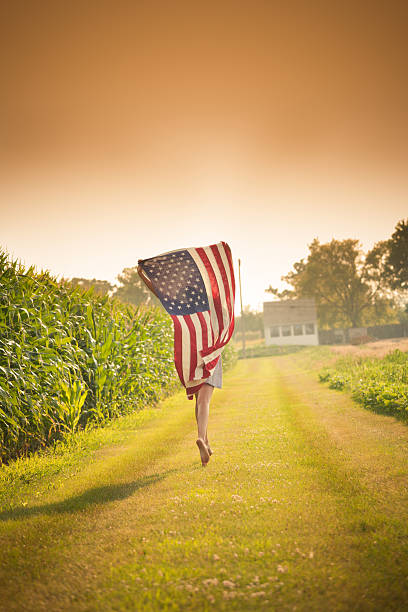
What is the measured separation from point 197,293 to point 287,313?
48.1m

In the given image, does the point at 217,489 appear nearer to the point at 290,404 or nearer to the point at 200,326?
the point at 200,326

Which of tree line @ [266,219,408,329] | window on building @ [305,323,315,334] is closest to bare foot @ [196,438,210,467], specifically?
window on building @ [305,323,315,334]

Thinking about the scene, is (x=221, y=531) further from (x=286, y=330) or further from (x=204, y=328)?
(x=286, y=330)

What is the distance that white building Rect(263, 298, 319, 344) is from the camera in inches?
1992

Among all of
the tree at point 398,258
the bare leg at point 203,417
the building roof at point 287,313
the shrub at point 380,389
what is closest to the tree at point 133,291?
the building roof at point 287,313

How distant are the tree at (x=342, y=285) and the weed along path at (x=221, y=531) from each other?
56.4m

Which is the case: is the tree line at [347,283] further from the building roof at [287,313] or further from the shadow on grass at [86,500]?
the shadow on grass at [86,500]

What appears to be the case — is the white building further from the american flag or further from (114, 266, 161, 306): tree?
the american flag

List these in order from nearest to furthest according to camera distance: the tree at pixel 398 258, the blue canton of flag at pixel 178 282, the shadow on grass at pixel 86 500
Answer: the shadow on grass at pixel 86 500 → the blue canton of flag at pixel 178 282 → the tree at pixel 398 258

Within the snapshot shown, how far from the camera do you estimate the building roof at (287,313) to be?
5156cm

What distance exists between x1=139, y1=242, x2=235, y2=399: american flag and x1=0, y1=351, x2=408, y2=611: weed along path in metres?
1.37

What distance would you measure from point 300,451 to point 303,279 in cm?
5766

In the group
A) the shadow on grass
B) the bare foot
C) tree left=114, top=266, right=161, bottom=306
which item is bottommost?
the shadow on grass

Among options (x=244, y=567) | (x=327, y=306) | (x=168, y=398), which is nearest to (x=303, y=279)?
(x=327, y=306)
